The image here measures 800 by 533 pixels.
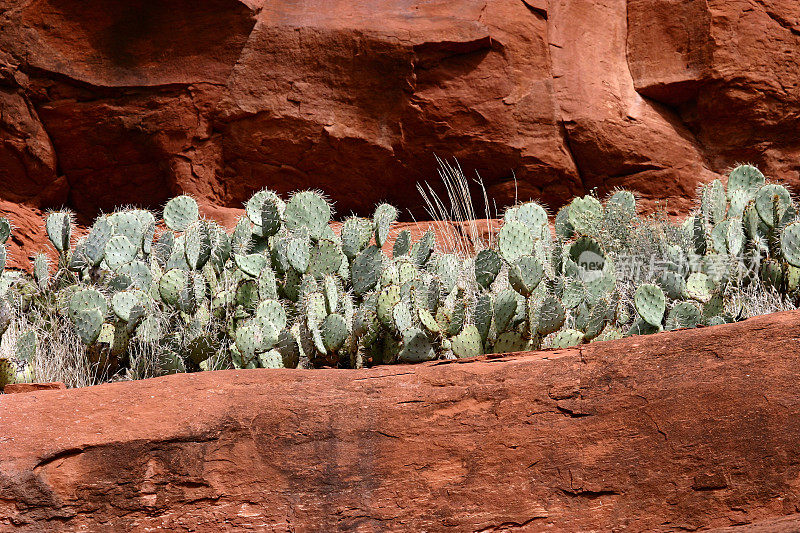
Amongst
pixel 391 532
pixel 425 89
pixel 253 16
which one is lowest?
pixel 391 532

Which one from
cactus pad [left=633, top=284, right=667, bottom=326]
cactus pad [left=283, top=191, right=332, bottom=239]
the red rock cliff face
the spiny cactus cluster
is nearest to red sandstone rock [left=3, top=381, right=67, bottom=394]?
the spiny cactus cluster

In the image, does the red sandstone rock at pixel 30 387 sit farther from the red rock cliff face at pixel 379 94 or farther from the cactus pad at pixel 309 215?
the red rock cliff face at pixel 379 94

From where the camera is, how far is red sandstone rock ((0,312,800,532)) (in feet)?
11.2

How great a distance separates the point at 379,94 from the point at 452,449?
15.3 feet

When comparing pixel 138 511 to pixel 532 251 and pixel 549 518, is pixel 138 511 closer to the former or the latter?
pixel 549 518

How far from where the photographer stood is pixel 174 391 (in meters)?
3.85

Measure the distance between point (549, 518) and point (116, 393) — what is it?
73.7 inches

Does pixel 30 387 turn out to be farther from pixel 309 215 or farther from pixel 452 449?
pixel 452 449

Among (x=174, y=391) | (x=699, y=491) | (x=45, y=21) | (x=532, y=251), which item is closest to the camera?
(x=699, y=491)

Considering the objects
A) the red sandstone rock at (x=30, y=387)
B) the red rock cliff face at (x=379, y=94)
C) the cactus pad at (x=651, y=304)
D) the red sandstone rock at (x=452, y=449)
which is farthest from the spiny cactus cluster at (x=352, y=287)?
the red rock cliff face at (x=379, y=94)

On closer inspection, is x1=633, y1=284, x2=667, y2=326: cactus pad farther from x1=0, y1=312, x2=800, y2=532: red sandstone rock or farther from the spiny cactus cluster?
x1=0, y1=312, x2=800, y2=532: red sandstone rock

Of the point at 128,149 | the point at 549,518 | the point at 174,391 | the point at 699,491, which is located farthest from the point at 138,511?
the point at 128,149

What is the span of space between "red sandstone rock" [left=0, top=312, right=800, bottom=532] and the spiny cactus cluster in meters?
0.73

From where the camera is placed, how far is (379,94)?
7.70 metres
